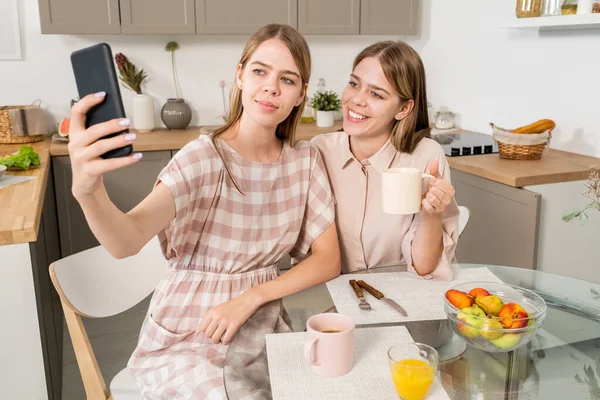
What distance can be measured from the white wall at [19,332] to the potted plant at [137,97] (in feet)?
5.91

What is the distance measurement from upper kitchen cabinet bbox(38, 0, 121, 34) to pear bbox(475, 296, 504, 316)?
261 centimetres

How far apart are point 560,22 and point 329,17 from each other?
4.51 ft

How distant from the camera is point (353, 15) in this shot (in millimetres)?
3498

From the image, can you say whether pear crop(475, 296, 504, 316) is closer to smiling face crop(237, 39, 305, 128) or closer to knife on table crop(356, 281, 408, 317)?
knife on table crop(356, 281, 408, 317)

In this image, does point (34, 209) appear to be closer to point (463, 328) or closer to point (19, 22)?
point (463, 328)

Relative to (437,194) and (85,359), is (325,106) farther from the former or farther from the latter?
(85,359)

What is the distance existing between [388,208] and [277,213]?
33 centimetres

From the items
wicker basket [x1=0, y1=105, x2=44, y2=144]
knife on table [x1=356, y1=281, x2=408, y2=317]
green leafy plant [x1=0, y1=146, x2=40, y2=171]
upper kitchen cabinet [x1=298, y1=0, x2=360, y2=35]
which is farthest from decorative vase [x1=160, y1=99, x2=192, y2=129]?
knife on table [x1=356, y1=281, x2=408, y2=317]

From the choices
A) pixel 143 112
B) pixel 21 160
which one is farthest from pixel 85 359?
pixel 143 112

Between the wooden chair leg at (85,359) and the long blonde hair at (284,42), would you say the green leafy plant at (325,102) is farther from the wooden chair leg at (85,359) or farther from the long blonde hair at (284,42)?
the wooden chair leg at (85,359)

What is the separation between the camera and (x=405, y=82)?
5.45ft

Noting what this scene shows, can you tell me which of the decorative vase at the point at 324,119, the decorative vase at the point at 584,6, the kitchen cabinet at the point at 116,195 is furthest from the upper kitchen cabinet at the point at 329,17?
the decorative vase at the point at 584,6

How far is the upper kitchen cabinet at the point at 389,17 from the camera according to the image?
3521 mm

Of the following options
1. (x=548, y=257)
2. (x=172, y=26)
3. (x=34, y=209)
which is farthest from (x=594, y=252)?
(x=172, y=26)
